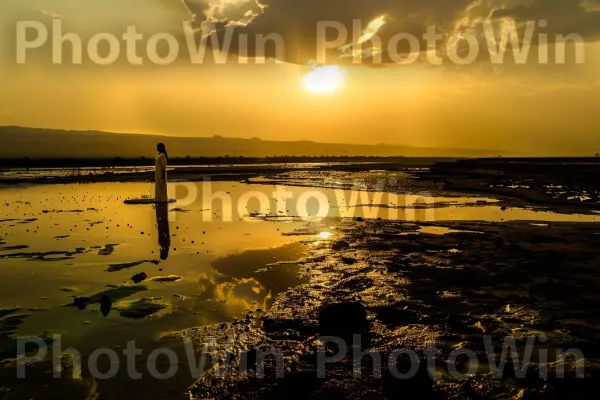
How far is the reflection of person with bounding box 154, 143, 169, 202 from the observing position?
30.8m

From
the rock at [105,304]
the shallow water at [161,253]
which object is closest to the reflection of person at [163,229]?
the shallow water at [161,253]

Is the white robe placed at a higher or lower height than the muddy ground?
higher

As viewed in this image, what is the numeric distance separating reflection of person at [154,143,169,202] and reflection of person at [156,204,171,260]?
169cm

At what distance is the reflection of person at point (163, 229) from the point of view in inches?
675

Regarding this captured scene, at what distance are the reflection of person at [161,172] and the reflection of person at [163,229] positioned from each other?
1.69 metres

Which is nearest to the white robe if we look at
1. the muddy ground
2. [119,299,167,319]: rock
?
the muddy ground

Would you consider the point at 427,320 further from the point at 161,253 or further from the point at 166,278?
the point at 161,253

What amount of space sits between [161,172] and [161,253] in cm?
1633

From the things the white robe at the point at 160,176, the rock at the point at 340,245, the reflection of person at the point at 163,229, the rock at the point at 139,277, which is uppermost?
the white robe at the point at 160,176

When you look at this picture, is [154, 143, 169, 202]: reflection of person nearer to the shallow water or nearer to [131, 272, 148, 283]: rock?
the shallow water

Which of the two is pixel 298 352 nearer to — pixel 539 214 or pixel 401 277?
pixel 401 277

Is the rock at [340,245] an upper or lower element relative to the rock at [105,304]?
upper

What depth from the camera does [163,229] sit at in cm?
2180

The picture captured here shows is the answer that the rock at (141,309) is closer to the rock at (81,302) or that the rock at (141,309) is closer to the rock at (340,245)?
the rock at (81,302)
